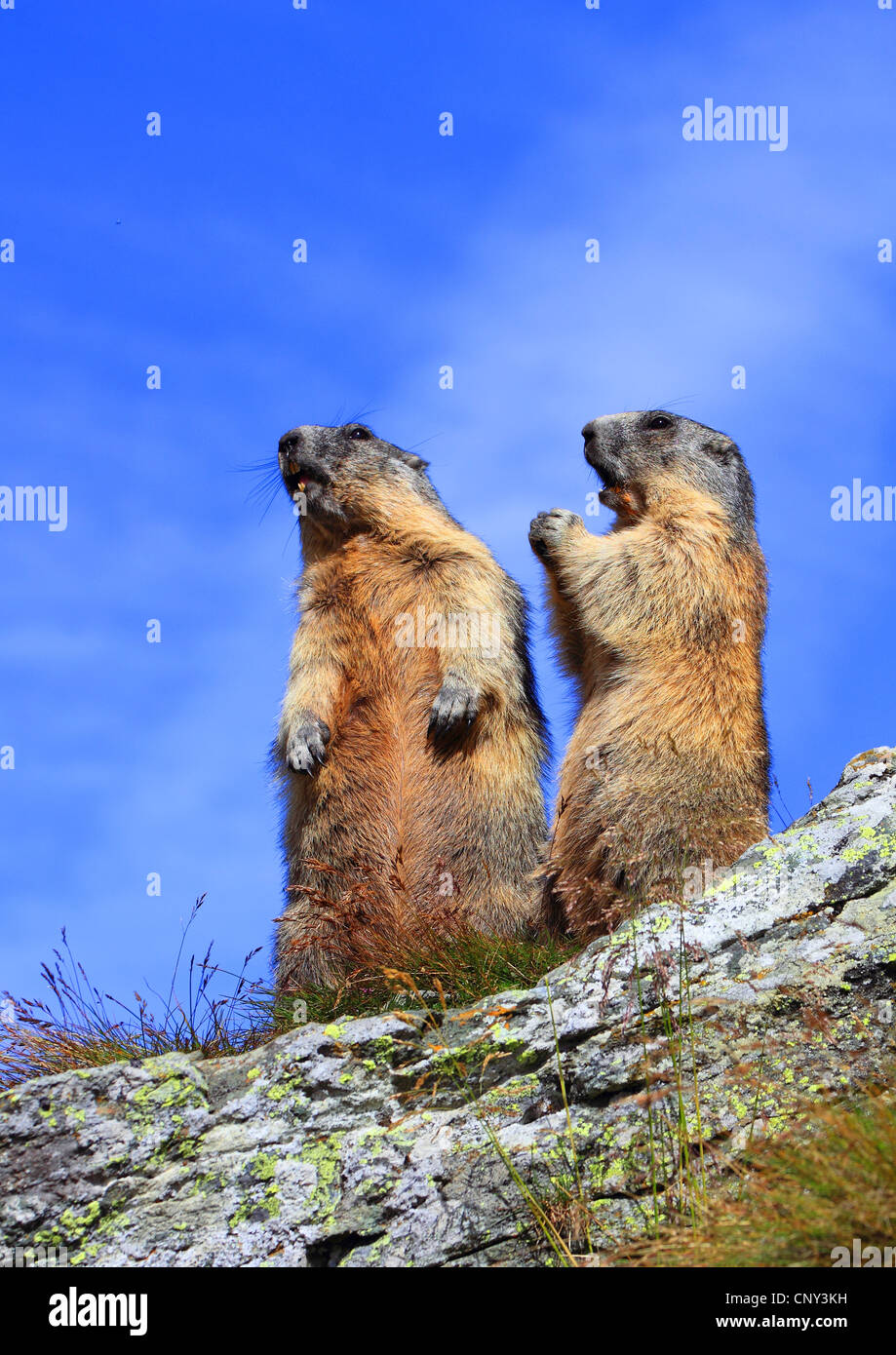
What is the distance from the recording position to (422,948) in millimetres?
7984

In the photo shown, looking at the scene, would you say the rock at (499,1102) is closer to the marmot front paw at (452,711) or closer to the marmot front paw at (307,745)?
the marmot front paw at (452,711)

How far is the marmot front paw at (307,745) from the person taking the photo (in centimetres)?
984

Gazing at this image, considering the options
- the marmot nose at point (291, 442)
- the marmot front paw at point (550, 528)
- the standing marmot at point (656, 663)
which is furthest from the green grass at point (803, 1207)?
the marmot nose at point (291, 442)

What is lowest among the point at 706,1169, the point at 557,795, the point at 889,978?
the point at 706,1169

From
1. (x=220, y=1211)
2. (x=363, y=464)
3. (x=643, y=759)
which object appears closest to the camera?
(x=220, y=1211)

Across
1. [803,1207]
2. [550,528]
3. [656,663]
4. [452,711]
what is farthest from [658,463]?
[803,1207]

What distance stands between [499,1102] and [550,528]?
4944 mm

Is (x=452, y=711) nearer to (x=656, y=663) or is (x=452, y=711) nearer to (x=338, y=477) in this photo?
(x=656, y=663)
